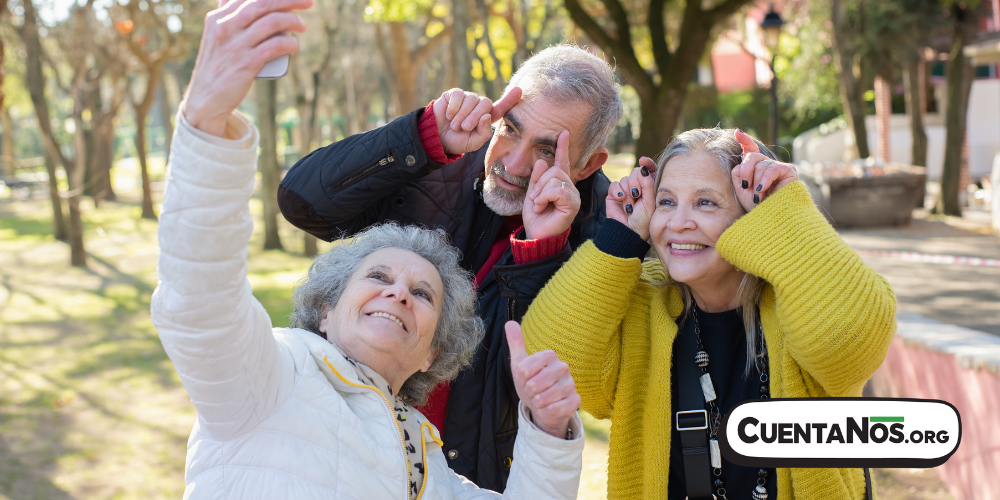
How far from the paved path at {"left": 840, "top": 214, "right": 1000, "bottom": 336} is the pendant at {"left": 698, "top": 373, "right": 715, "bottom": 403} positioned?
614 cm

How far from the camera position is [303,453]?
183cm

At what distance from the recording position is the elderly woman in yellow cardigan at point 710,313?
2.17 meters

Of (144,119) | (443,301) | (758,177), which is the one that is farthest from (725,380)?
(144,119)

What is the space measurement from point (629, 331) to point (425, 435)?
0.73m

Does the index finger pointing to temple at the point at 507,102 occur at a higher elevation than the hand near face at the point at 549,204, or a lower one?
higher

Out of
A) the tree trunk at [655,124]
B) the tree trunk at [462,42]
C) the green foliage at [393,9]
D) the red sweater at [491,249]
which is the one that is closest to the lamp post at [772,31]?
the tree trunk at [655,124]

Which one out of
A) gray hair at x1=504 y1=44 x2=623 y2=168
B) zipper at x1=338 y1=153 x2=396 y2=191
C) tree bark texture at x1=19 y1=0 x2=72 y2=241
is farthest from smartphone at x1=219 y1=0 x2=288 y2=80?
tree bark texture at x1=19 y1=0 x2=72 y2=241

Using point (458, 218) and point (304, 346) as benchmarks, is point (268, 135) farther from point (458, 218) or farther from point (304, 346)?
point (304, 346)

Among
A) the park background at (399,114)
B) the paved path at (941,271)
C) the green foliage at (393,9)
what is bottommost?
the paved path at (941,271)

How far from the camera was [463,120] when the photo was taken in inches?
108

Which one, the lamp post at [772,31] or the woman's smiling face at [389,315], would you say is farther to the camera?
the lamp post at [772,31]

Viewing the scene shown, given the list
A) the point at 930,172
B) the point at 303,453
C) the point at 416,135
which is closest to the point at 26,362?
the point at 416,135

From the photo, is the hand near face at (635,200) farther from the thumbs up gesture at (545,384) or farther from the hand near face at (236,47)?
the hand near face at (236,47)

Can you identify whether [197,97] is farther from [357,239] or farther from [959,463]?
[959,463]
